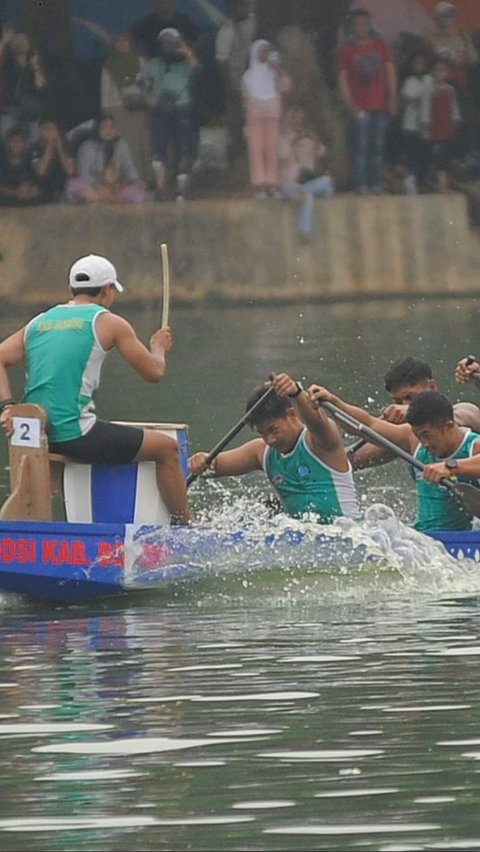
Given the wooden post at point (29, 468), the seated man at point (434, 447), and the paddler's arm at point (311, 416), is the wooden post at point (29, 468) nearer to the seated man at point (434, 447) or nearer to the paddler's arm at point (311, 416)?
the paddler's arm at point (311, 416)

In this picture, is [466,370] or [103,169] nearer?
[466,370]

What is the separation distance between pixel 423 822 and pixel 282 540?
5.51 metres

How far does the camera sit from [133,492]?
14.0 metres

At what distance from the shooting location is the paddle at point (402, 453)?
A: 13.8 metres

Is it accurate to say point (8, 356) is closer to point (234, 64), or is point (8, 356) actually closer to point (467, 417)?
point (467, 417)

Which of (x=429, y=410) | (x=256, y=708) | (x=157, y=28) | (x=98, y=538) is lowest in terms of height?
(x=256, y=708)

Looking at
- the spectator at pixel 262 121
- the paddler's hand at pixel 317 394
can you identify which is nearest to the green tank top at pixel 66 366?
the paddler's hand at pixel 317 394

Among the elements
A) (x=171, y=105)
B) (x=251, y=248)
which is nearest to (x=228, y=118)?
(x=171, y=105)

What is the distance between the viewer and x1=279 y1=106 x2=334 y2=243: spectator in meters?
34.3

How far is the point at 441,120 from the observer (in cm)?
3506

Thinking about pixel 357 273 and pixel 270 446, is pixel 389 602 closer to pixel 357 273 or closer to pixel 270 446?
pixel 270 446

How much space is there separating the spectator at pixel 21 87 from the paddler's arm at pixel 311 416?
1972cm

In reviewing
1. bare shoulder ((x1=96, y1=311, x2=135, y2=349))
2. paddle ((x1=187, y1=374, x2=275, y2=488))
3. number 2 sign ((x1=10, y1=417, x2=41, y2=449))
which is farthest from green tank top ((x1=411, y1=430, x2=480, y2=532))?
number 2 sign ((x1=10, y1=417, x2=41, y2=449))

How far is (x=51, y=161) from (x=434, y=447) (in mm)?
20145
